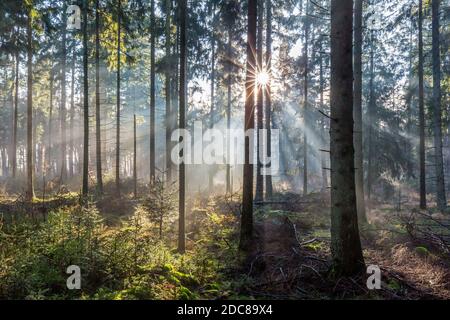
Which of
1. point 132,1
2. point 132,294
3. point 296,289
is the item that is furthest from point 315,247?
point 132,1

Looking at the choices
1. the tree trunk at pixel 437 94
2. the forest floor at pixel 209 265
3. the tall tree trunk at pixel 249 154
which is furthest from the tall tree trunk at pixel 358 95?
the tree trunk at pixel 437 94

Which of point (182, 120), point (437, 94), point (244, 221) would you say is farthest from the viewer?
point (437, 94)

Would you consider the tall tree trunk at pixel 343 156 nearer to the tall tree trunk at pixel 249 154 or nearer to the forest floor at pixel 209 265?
the forest floor at pixel 209 265

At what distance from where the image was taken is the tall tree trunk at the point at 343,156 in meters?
5.88

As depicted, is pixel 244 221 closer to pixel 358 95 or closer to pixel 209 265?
pixel 209 265

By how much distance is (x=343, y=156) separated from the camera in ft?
19.3

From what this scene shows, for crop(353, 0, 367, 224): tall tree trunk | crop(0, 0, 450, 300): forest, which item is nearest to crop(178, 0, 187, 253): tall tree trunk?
crop(0, 0, 450, 300): forest

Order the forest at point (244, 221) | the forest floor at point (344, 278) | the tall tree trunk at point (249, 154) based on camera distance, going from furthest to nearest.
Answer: the tall tree trunk at point (249, 154) < the forest at point (244, 221) < the forest floor at point (344, 278)

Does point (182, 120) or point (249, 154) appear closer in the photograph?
point (249, 154)

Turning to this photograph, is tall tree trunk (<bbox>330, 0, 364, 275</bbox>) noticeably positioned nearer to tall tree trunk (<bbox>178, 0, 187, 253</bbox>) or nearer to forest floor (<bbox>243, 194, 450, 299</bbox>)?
forest floor (<bbox>243, 194, 450, 299</bbox>)

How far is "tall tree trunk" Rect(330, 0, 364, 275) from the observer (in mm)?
5883

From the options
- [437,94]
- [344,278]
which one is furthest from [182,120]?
[437,94]
